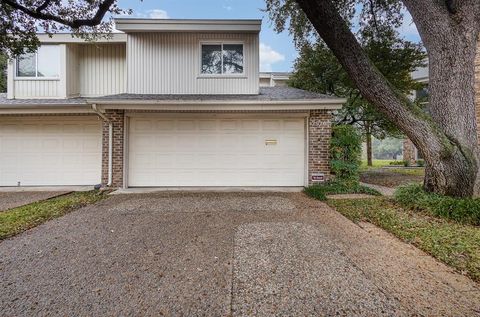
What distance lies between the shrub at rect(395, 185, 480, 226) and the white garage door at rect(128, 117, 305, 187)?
119 inches

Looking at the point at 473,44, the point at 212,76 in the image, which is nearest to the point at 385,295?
the point at 473,44

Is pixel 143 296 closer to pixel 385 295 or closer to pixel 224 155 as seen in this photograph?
pixel 385 295

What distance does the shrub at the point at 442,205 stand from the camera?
4.40 metres

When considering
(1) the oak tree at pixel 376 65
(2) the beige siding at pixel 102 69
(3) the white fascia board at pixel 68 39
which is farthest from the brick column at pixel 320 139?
(3) the white fascia board at pixel 68 39

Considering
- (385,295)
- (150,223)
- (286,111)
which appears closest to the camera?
(385,295)

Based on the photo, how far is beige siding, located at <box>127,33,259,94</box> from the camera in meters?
8.91

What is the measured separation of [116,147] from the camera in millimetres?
7672

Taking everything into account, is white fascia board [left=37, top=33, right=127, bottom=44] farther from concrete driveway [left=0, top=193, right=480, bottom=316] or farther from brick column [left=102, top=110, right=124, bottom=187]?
concrete driveway [left=0, top=193, right=480, bottom=316]

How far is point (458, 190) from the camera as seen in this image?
5.11m

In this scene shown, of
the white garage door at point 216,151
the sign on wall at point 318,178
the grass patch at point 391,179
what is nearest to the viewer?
the sign on wall at point 318,178

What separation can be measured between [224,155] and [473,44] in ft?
21.4

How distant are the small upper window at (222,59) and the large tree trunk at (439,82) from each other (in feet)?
12.7

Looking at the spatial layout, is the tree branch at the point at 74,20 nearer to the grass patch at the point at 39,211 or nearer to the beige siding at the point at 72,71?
the beige siding at the point at 72,71

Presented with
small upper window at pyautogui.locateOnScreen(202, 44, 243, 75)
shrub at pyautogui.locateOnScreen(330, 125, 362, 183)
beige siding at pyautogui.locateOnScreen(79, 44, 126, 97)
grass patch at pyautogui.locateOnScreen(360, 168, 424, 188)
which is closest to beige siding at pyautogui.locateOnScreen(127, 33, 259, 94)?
small upper window at pyautogui.locateOnScreen(202, 44, 243, 75)
